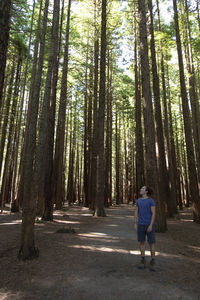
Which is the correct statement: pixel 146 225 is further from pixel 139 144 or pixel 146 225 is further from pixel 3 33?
pixel 139 144

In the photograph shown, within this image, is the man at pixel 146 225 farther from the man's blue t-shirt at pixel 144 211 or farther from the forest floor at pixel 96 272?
the forest floor at pixel 96 272

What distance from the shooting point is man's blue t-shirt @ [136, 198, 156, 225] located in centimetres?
419

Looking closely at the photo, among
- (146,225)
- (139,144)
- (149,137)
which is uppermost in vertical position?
(139,144)

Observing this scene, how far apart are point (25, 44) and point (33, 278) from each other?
16746 millimetres

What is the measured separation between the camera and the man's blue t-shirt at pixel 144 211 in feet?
13.8

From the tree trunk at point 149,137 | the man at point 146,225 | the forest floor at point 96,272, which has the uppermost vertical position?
the tree trunk at point 149,137

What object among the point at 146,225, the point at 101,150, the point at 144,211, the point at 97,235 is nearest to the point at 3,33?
the point at 144,211

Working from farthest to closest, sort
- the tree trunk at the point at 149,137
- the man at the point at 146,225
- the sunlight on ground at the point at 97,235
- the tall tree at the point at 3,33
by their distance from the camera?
the tree trunk at the point at 149,137, the sunlight on ground at the point at 97,235, the man at the point at 146,225, the tall tree at the point at 3,33

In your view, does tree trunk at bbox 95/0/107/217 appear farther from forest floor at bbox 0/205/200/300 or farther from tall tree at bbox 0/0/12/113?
tall tree at bbox 0/0/12/113

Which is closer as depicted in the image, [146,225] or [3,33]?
[3,33]

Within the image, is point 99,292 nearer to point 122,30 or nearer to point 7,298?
point 7,298

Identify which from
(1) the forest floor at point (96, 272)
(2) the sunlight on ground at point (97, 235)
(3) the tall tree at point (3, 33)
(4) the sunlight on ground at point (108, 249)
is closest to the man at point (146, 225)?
(1) the forest floor at point (96, 272)

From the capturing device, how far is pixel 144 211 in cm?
425

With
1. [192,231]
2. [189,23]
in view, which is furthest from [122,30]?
[192,231]
